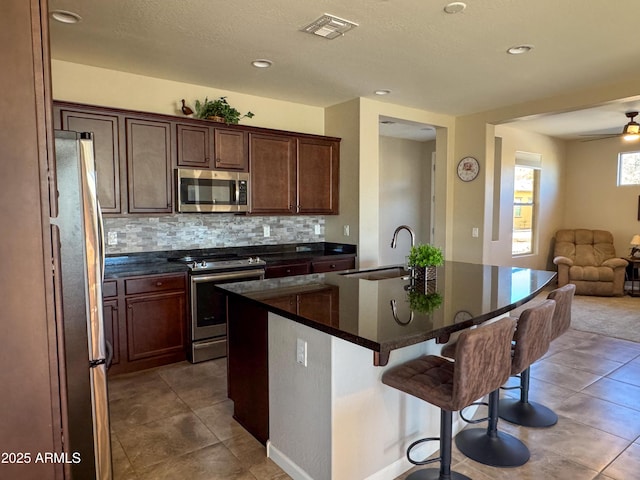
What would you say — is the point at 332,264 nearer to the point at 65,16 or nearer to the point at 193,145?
the point at 193,145

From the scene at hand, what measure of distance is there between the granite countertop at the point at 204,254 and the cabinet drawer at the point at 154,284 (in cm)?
5

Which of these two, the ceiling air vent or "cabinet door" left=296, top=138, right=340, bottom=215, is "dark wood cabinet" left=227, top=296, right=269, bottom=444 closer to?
the ceiling air vent

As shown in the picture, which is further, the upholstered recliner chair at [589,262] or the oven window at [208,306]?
A: the upholstered recliner chair at [589,262]

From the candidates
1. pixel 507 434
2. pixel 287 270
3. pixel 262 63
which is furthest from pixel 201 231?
pixel 507 434

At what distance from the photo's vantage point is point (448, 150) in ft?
18.8

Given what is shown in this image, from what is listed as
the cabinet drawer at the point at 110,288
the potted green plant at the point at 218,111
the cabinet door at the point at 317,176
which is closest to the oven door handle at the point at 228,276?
the cabinet drawer at the point at 110,288

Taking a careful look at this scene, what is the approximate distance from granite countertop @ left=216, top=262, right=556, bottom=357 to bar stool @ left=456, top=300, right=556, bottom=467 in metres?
0.11

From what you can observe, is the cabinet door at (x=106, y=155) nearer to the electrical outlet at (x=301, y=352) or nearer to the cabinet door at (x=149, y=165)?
the cabinet door at (x=149, y=165)

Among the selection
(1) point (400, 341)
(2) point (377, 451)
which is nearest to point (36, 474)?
(1) point (400, 341)

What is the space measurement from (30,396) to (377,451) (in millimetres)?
1546

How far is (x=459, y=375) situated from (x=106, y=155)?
10.7 feet

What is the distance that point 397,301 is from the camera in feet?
6.97

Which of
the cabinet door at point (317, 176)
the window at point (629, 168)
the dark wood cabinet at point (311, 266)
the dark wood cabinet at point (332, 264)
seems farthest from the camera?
the window at point (629, 168)

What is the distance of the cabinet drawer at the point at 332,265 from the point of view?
4586mm
